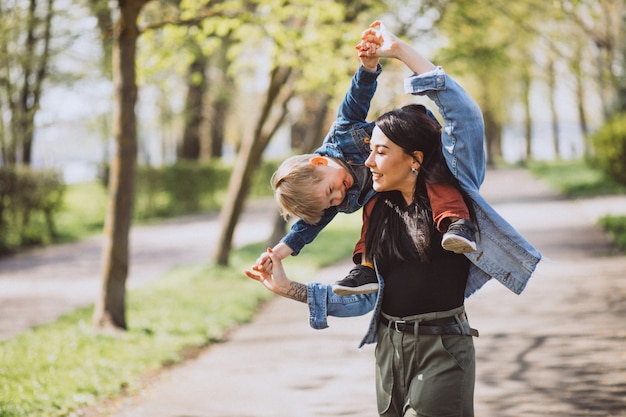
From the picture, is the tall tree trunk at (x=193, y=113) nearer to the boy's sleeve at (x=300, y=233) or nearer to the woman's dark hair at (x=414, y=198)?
the boy's sleeve at (x=300, y=233)

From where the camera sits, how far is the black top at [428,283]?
3018 mm

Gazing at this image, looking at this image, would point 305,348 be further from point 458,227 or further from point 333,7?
point 458,227

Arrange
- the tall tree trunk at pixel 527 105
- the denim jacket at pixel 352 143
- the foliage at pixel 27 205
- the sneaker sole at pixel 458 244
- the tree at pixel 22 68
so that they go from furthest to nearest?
the tall tree trunk at pixel 527 105, the tree at pixel 22 68, the foliage at pixel 27 205, the denim jacket at pixel 352 143, the sneaker sole at pixel 458 244

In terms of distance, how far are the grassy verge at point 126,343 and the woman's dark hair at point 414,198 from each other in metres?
3.51

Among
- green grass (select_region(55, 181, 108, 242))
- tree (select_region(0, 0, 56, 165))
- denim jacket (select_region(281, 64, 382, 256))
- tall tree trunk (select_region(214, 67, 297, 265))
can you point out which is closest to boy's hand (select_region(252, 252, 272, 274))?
denim jacket (select_region(281, 64, 382, 256))

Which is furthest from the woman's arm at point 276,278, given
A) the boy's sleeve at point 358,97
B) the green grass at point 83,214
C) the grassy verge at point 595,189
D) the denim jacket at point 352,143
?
the green grass at point 83,214

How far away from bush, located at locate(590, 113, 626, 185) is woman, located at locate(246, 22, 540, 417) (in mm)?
18051

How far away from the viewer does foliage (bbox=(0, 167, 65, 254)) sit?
54.7 ft

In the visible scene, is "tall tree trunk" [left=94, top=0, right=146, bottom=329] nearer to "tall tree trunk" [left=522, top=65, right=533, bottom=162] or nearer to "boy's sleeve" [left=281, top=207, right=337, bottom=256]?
"boy's sleeve" [left=281, top=207, right=337, bottom=256]

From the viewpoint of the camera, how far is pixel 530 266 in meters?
2.97

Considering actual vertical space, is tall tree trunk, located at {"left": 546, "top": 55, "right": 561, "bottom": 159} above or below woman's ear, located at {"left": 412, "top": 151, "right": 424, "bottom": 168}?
above

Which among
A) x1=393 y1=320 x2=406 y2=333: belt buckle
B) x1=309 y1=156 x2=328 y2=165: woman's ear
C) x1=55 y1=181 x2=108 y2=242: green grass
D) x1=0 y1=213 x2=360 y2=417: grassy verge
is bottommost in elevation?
x1=0 y1=213 x2=360 y2=417: grassy verge

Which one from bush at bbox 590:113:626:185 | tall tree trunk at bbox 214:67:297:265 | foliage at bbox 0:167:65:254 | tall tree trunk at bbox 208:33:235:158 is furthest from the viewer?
tall tree trunk at bbox 208:33:235:158

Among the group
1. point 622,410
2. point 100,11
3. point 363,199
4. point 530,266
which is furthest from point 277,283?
point 100,11
